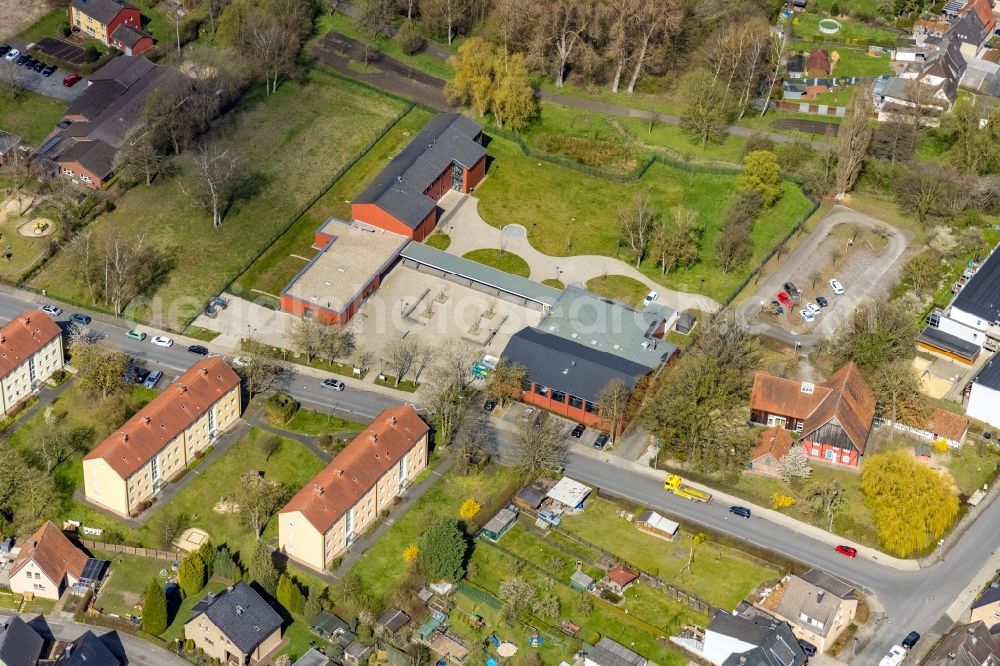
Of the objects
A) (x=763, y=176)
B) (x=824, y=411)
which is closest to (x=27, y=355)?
(x=824, y=411)

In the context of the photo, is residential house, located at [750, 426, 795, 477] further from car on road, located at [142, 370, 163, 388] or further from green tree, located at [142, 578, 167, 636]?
car on road, located at [142, 370, 163, 388]

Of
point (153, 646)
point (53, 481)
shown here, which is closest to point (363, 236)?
point (53, 481)

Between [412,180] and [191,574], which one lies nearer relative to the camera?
[191,574]

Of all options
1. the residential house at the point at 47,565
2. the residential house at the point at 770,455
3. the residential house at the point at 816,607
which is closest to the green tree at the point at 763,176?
the residential house at the point at 770,455

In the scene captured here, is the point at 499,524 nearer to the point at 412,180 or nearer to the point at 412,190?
the point at 412,190

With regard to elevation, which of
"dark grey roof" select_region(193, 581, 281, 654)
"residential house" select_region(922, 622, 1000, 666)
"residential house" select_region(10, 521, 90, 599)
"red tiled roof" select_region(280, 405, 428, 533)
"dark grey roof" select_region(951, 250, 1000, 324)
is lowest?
"residential house" select_region(10, 521, 90, 599)

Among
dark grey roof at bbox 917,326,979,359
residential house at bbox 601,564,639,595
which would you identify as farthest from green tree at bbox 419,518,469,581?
dark grey roof at bbox 917,326,979,359

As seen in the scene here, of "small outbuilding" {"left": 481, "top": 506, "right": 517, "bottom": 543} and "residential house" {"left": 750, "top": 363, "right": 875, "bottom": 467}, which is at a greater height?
"residential house" {"left": 750, "top": 363, "right": 875, "bottom": 467}
